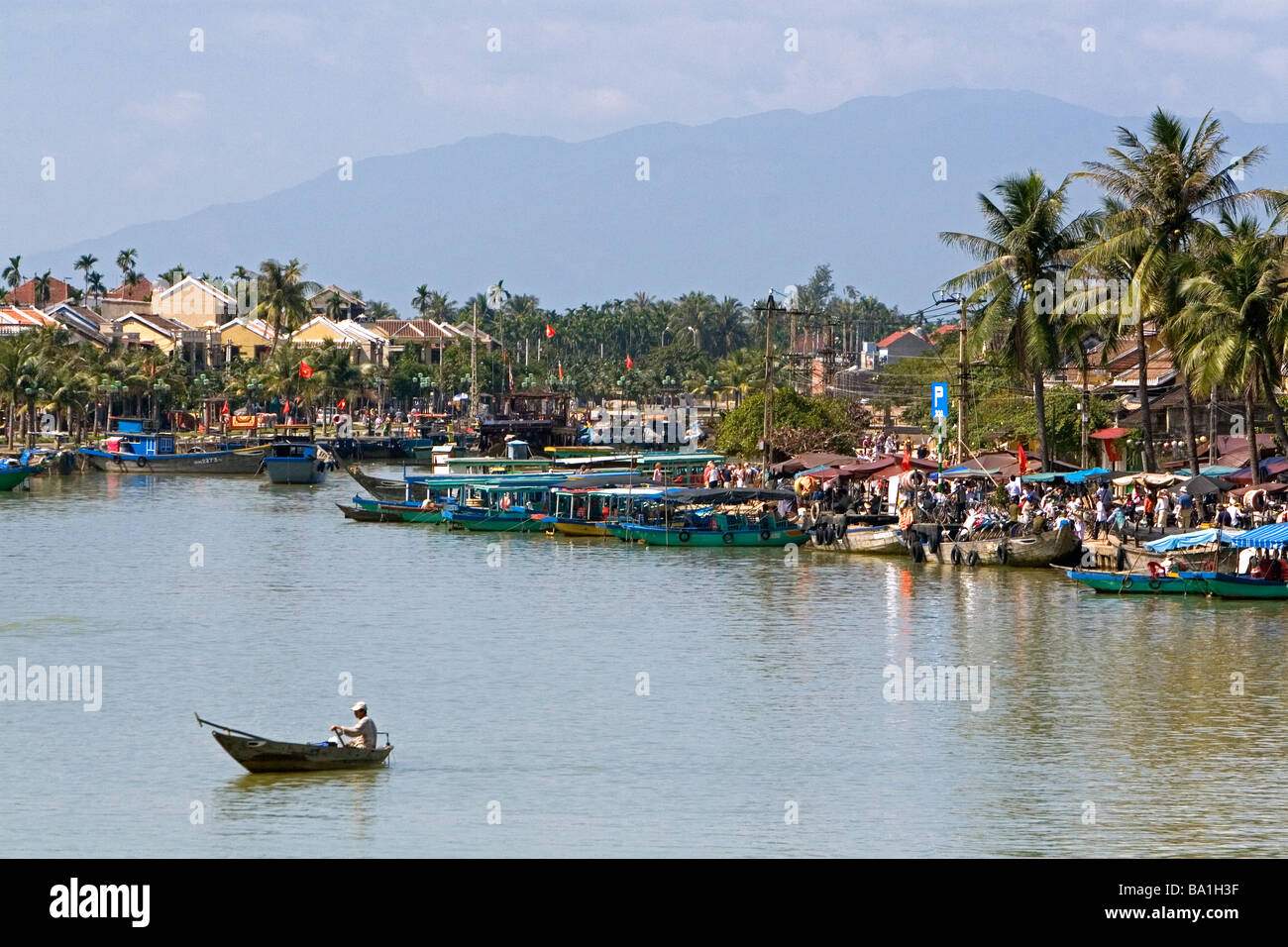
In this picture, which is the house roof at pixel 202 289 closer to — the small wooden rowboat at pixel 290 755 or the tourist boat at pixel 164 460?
the tourist boat at pixel 164 460

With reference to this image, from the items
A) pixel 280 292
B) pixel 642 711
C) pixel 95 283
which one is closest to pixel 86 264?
pixel 95 283

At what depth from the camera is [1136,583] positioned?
1804 inches

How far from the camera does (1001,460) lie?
63500mm

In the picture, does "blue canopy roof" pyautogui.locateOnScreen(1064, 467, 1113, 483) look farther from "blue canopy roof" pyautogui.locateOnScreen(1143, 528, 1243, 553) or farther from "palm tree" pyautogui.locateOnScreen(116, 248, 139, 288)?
"palm tree" pyautogui.locateOnScreen(116, 248, 139, 288)

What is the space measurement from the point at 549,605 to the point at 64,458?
6356 centimetres

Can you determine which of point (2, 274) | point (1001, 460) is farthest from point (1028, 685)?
point (2, 274)

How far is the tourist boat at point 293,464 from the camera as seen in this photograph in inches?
3814

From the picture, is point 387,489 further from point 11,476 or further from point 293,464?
point 293,464

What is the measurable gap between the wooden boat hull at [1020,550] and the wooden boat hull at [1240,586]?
307 inches

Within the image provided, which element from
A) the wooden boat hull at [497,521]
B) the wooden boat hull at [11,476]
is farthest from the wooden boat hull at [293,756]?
the wooden boat hull at [11,476]

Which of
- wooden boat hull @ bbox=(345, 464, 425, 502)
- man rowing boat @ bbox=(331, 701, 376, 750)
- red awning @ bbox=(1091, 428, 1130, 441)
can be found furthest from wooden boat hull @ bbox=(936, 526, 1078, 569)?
man rowing boat @ bbox=(331, 701, 376, 750)

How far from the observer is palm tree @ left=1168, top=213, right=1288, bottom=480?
4966 centimetres
